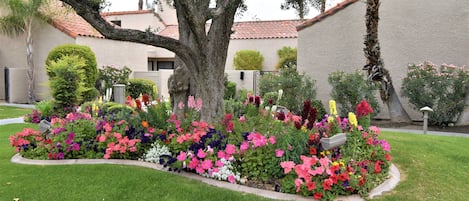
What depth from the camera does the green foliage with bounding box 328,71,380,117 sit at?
10.8 m

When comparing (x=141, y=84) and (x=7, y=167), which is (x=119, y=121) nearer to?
(x=7, y=167)

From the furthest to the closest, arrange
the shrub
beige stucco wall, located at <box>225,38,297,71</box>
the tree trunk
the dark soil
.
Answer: beige stucco wall, located at <box>225,38,297,71</box> < the tree trunk < the shrub < the dark soil

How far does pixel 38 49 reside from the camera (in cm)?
1662

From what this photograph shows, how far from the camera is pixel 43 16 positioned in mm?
15891

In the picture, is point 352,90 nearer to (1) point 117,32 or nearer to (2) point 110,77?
(1) point 117,32

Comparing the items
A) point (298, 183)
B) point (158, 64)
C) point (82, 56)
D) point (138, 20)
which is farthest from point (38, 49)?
point (298, 183)

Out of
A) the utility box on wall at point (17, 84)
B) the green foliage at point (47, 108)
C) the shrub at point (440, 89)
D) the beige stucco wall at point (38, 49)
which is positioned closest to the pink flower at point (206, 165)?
the green foliage at point (47, 108)

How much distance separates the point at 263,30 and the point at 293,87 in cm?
1282

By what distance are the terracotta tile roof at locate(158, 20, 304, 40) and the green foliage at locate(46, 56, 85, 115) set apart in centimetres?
1228

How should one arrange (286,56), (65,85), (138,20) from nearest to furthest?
(65,85) → (286,56) → (138,20)

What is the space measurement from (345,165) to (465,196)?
1367 millimetres

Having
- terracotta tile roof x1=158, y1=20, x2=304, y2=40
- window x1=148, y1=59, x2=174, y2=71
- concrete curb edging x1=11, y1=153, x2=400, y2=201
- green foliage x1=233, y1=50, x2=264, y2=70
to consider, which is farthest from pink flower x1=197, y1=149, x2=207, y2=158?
window x1=148, y1=59, x2=174, y2=71

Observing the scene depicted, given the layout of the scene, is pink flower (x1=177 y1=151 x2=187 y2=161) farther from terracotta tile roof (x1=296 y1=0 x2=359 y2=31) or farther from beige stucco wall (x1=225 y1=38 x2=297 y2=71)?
beige stucco wall (x1=225 y1=38 x2=297 y2=71)

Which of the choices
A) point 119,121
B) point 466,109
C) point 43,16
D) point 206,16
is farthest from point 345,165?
point 43,16
